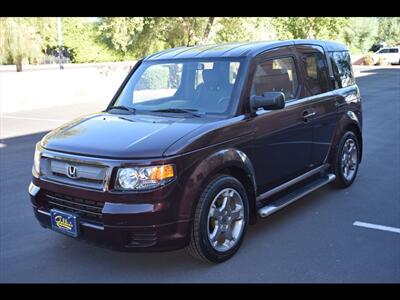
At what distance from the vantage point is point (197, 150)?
360 cm

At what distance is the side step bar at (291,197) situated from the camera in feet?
14.0

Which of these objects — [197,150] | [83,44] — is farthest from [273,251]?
[83,44]

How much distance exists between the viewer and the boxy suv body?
3.44 meters

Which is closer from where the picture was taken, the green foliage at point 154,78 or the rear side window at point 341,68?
the green foliage at point 154,78

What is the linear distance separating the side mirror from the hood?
1.85 ft

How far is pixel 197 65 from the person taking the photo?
4609 mm

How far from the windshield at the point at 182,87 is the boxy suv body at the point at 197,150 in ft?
0.04

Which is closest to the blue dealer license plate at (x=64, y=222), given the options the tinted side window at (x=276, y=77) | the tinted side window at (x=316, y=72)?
the tinted side window at (x=276, y=77)

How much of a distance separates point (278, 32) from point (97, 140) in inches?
1297

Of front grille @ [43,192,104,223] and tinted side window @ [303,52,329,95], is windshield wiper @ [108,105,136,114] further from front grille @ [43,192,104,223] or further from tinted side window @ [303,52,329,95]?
tinted side window @ [303,52,329,95]

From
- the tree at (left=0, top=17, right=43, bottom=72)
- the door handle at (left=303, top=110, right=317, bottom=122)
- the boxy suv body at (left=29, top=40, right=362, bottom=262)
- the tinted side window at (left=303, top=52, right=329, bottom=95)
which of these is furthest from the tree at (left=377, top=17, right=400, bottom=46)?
the boxy suv body at (left=29, top=40, right=362, bottom=262)

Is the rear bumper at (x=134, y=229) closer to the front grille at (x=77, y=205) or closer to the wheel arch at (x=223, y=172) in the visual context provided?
the front grille at (x=77, y=205)
